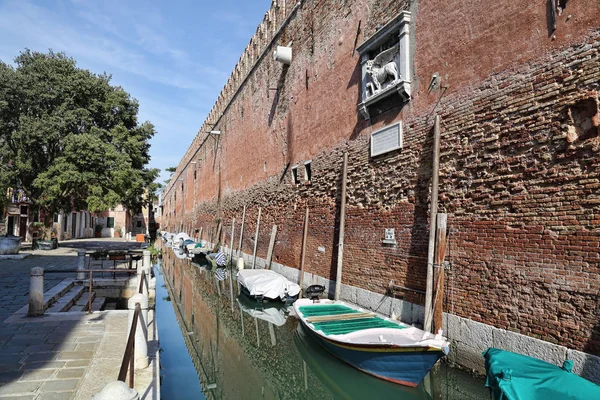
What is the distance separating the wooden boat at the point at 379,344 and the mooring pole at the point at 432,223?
35 cm

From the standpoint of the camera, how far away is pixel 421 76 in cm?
629

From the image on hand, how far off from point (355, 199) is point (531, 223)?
379 centimetres

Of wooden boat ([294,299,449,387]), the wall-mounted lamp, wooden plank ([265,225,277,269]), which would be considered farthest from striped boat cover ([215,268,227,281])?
wooden boat ([294,299,449,387])

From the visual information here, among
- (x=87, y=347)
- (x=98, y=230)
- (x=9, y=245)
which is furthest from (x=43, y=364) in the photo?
(x=98, y=230)

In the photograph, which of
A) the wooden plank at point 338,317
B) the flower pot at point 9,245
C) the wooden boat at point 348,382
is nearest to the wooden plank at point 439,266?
the wooden boat at point 348,382

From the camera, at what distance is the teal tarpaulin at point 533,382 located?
3.00 metres

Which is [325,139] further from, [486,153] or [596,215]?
[596,215]

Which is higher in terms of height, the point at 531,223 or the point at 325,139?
the point at 325,139

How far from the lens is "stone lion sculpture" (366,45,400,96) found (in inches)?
272

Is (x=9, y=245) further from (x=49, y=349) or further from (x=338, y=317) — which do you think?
(x=338, y=317)

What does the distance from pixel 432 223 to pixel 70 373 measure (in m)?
4.50

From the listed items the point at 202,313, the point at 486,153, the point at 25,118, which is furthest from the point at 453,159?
the point at 25,118

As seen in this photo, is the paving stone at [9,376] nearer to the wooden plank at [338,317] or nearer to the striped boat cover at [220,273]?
the wooden plank at [338,317]

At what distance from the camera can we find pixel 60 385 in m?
3.47
